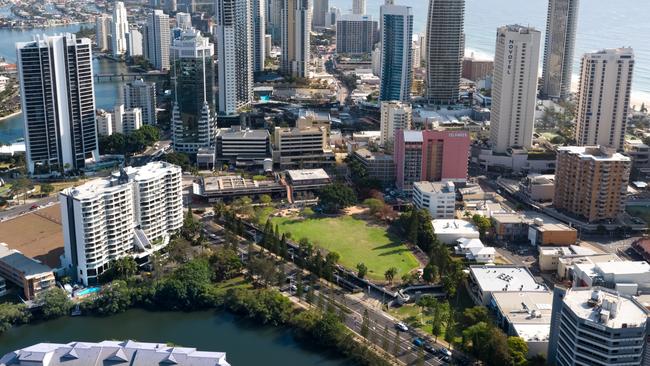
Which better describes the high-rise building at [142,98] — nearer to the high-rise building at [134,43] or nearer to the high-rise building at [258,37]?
the high-rise building at [258,37]

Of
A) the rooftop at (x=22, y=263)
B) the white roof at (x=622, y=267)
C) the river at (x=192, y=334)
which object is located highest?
the white roof at (x=622, y=267)

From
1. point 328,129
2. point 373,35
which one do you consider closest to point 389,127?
point 328,129

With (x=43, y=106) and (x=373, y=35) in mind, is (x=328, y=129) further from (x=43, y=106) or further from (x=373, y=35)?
(x=373, y=35)

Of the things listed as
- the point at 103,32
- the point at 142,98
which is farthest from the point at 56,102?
the point at 103,32

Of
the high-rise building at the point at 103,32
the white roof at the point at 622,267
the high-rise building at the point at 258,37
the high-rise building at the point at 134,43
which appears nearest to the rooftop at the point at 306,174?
the white roof at the point at 622,267

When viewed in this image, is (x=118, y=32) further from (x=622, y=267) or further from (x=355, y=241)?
(x=622, y=267)

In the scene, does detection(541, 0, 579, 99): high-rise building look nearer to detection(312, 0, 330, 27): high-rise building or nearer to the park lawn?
the park lawn

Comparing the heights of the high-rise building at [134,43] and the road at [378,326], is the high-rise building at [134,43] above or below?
above
